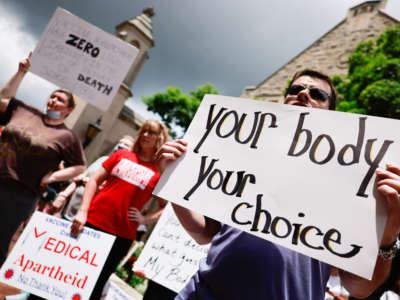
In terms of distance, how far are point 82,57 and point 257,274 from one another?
2601mm

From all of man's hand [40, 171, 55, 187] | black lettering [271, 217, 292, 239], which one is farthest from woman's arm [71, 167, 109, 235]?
black lettering [271, 217, 292, 239]

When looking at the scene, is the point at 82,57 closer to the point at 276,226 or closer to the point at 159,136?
the point at 159,136

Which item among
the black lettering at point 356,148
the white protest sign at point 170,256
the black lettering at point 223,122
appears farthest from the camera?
the white protest sign at point 170,256

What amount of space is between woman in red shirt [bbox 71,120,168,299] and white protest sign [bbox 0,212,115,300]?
0.34 feet

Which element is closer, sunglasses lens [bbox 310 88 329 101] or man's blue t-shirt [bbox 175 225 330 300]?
man's blue t-shirt [bbox 175 225 330 300]

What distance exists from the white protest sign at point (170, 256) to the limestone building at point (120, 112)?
8817 mm

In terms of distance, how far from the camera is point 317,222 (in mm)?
850

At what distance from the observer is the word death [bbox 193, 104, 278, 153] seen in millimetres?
1055

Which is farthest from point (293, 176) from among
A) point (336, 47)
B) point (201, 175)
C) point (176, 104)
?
point (176, 104)

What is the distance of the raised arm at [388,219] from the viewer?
2.53 ft

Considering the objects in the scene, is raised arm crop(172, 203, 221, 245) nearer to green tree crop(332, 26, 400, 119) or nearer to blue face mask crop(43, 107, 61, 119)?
blue face mask crop(43, 107, 61, 119)

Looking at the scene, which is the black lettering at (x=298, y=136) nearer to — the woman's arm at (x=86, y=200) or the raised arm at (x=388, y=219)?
the raised arm at (x=388, y=219)

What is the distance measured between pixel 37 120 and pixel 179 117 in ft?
78.6

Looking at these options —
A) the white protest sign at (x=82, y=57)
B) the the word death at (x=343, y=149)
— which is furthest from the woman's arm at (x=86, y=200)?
the the word death at (x=343, y=149)
